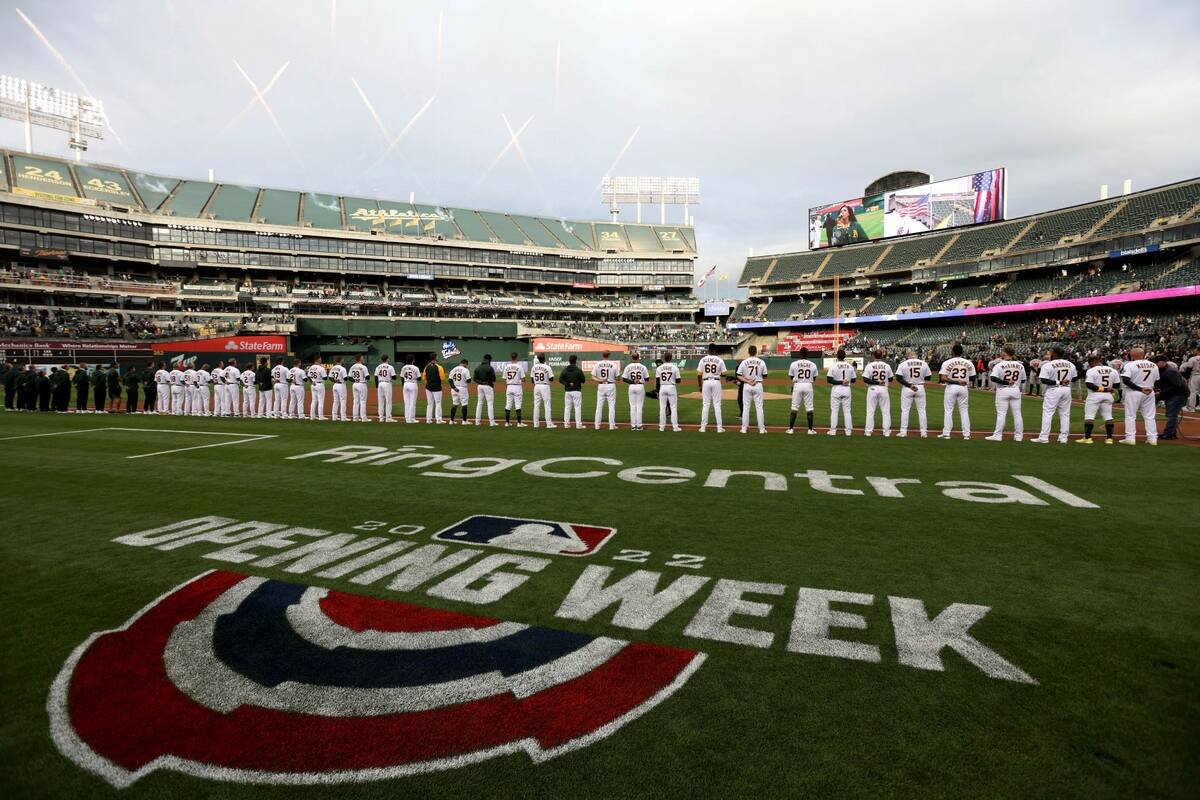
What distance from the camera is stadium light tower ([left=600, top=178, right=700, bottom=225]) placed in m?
82.3

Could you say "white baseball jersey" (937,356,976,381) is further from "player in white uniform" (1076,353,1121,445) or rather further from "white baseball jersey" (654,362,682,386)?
"white baseball jersey" (654,362,682,386)

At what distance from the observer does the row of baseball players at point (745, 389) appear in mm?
11375

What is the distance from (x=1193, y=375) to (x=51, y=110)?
283 ft

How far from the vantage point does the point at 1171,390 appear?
37.8 ft

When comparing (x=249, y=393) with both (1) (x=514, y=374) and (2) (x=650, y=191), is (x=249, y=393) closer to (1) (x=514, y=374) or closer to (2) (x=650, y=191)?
(1) (x=514, y=374)

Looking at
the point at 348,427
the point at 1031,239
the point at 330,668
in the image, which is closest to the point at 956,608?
the point at 330,668

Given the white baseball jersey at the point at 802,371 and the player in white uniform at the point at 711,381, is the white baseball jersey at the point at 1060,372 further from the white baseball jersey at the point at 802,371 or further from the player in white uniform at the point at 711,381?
the player in white uniform at the point at 711,381

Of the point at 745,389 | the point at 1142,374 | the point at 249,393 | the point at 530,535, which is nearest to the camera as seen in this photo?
the point at 530,535

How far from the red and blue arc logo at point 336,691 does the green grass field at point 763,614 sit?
0.04m

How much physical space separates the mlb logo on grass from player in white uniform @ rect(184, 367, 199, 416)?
19.7 meters

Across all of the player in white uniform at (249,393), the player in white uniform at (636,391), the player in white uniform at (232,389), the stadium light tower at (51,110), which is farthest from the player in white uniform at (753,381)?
the stadium light tower at (51,110)

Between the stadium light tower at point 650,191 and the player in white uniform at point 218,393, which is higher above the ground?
the stadium light tower at point 650,191

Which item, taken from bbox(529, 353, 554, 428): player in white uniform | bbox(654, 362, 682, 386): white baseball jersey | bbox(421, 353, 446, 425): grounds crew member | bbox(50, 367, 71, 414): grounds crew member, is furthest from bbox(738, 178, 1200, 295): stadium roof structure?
bbox(50, 367, 71, 414): grounds crew member

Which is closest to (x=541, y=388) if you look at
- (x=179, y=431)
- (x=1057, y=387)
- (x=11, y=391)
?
(x=179, y=431)
